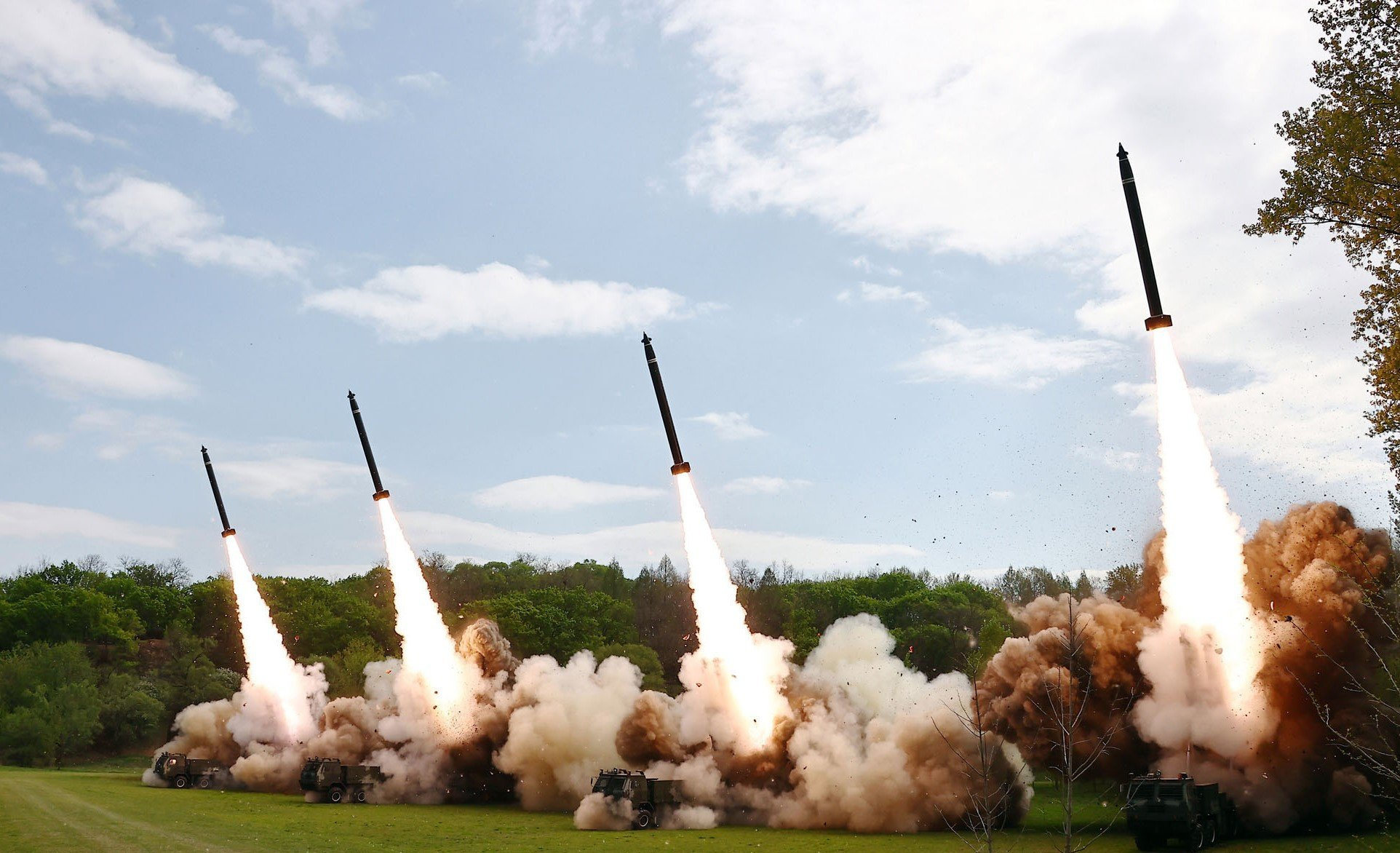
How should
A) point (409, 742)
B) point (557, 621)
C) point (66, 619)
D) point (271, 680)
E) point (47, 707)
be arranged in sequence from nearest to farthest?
point (409, 742), point (271, 680), point (47, 707), point (557, 621), point (66, 619)

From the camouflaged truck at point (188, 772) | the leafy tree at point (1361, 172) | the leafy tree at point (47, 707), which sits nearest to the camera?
the leafy tree at point (1361, 172)

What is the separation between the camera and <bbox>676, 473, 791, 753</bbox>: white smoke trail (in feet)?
131

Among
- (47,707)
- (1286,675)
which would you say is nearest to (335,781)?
(1286,675)

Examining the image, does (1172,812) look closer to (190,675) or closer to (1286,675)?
(1286,675)

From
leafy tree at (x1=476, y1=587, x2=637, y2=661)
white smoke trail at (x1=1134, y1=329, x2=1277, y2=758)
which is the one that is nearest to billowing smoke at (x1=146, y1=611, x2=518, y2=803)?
white smoke trail at (x1=1134, y1=329, x2=1277, y2=758)

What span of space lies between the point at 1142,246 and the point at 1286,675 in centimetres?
1189

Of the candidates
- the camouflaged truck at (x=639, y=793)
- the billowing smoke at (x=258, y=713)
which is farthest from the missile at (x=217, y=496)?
the camouflaged truck at (x=639, y=793)

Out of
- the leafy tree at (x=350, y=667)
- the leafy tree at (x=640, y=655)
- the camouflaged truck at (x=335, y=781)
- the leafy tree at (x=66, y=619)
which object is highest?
the leafy tree at (x=66, y=619)

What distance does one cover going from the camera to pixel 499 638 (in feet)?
164

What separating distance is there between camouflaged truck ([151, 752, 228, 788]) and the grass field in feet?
20.1

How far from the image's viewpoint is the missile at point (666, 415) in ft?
132

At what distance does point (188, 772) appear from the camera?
51719mm

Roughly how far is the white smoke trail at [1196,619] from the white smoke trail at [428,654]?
2675 cm

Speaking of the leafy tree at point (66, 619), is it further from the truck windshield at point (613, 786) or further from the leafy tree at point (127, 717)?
the truck windshield at point (613, 786)
